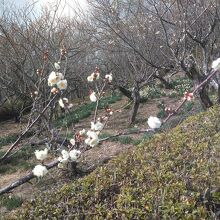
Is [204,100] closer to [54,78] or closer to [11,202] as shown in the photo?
[11,202]

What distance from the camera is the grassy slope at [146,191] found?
3.61 meters

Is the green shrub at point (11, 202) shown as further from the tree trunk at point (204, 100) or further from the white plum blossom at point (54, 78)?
the tree trunk at point (204, 100)

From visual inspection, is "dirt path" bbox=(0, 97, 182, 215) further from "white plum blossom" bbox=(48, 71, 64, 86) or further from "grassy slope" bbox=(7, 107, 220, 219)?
"white plum blossom" bbox=(48, 71, 64, 86)

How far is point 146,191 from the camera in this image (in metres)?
4.03

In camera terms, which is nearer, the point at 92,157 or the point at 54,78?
the point at 54,78

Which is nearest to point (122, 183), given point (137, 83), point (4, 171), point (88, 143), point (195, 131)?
point (88, 143)

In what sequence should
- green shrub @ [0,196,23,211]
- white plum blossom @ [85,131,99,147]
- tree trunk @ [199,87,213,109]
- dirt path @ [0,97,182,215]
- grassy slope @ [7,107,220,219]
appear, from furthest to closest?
tree trunk @ [199,87,213,109], dirt path @ [0,97,182,215], green shrub @ [0,196,23,211], grassy slope @ [7,107,220,219], white plum blossom @ [85,131,99,147]

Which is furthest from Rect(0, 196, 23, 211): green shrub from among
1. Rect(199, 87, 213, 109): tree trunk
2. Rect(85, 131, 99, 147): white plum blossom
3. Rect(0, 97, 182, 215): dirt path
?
Rect(199, 87, 213, 109): tree trunk

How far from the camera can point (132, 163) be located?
5227mm

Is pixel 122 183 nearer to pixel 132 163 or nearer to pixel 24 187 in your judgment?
pixel 132 163

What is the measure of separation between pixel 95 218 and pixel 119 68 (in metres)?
14.3

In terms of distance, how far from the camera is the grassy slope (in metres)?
3.61

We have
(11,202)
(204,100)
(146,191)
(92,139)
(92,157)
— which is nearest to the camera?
(92,139)

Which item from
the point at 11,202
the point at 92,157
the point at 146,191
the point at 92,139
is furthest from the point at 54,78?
the point at 92,157
